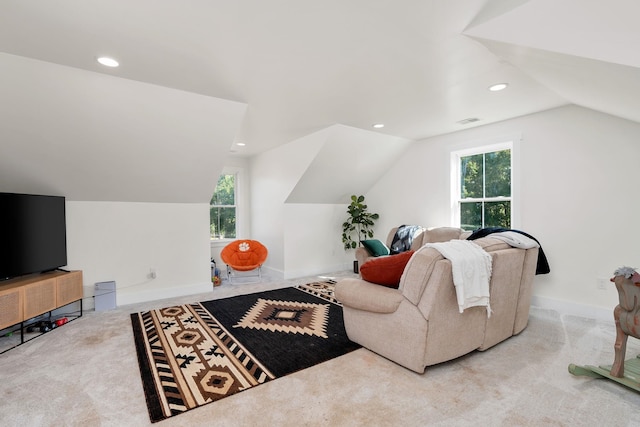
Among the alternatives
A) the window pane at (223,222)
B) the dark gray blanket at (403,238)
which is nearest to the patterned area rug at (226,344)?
the dark gray blanket at (403,238)

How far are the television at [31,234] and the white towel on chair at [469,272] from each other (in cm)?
377

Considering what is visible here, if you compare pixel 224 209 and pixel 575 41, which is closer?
pixel 575 41

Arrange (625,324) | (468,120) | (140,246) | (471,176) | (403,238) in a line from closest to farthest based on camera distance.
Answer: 1. (625,324)
2. (468,120)
3. (140,246)
4. (471,176)
5. (403,238)

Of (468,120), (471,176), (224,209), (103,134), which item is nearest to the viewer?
(103,134)

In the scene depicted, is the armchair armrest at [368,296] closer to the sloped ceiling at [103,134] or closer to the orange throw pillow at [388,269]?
the orange throw pillow at [388,269]

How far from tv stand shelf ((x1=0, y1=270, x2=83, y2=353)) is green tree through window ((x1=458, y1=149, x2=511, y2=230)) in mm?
5029

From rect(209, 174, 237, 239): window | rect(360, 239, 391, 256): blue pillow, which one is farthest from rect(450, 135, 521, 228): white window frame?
rect(209, 174, 237, 239): window

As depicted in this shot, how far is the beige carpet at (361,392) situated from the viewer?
1.74 m

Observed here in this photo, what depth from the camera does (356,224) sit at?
600 cm

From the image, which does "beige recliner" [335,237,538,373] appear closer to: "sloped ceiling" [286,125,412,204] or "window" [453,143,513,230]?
"window" [453,143,513,230]

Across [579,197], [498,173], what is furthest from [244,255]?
[579,197]

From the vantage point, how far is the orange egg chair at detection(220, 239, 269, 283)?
502cm

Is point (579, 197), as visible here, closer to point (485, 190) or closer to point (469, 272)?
point (485, 190)

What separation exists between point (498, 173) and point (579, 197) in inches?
39.3
